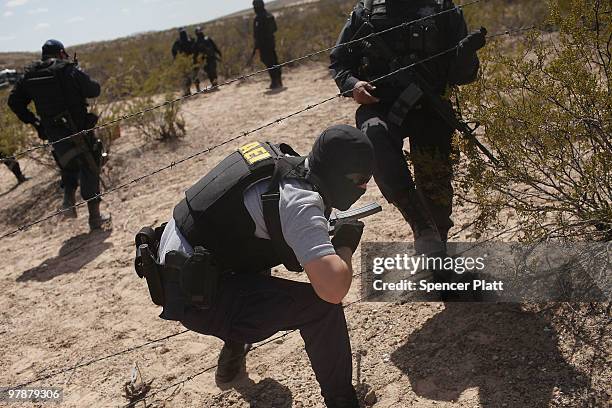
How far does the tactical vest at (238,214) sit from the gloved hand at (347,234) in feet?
0.57

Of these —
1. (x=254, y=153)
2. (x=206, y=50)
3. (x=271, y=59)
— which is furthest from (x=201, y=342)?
(x=206, y=50)

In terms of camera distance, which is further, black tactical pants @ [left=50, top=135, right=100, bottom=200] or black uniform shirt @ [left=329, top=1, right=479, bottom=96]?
black tactical pants @ [left=50, top=135, right=100, bottom=200]

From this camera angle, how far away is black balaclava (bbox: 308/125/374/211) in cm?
189

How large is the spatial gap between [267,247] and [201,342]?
113cm

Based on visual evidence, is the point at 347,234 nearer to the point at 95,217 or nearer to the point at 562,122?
the point at 562,122

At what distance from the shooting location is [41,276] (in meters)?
4.38

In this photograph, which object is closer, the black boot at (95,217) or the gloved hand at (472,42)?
the gloved hand at (472,42)

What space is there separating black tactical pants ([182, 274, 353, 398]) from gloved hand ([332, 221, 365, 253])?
199mm

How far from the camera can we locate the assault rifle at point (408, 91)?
2.74 m

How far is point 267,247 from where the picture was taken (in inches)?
82.7

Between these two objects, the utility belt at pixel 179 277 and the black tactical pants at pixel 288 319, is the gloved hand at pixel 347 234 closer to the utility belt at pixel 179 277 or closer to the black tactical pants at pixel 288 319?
the black tactical pants at pixel 288 319

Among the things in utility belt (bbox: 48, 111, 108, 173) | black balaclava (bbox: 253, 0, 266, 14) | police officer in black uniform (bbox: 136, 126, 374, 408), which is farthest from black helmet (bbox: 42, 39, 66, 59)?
black balaclava (bbox: 253, 0, 266, 14)

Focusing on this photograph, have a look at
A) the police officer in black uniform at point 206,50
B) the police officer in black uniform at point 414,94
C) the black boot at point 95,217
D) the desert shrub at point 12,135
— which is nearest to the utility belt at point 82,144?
the black boot at point 95,217

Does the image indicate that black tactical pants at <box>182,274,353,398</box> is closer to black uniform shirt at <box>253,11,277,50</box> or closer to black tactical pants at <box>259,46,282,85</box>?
black tactical pants at <box>259,46,282,85</box>
